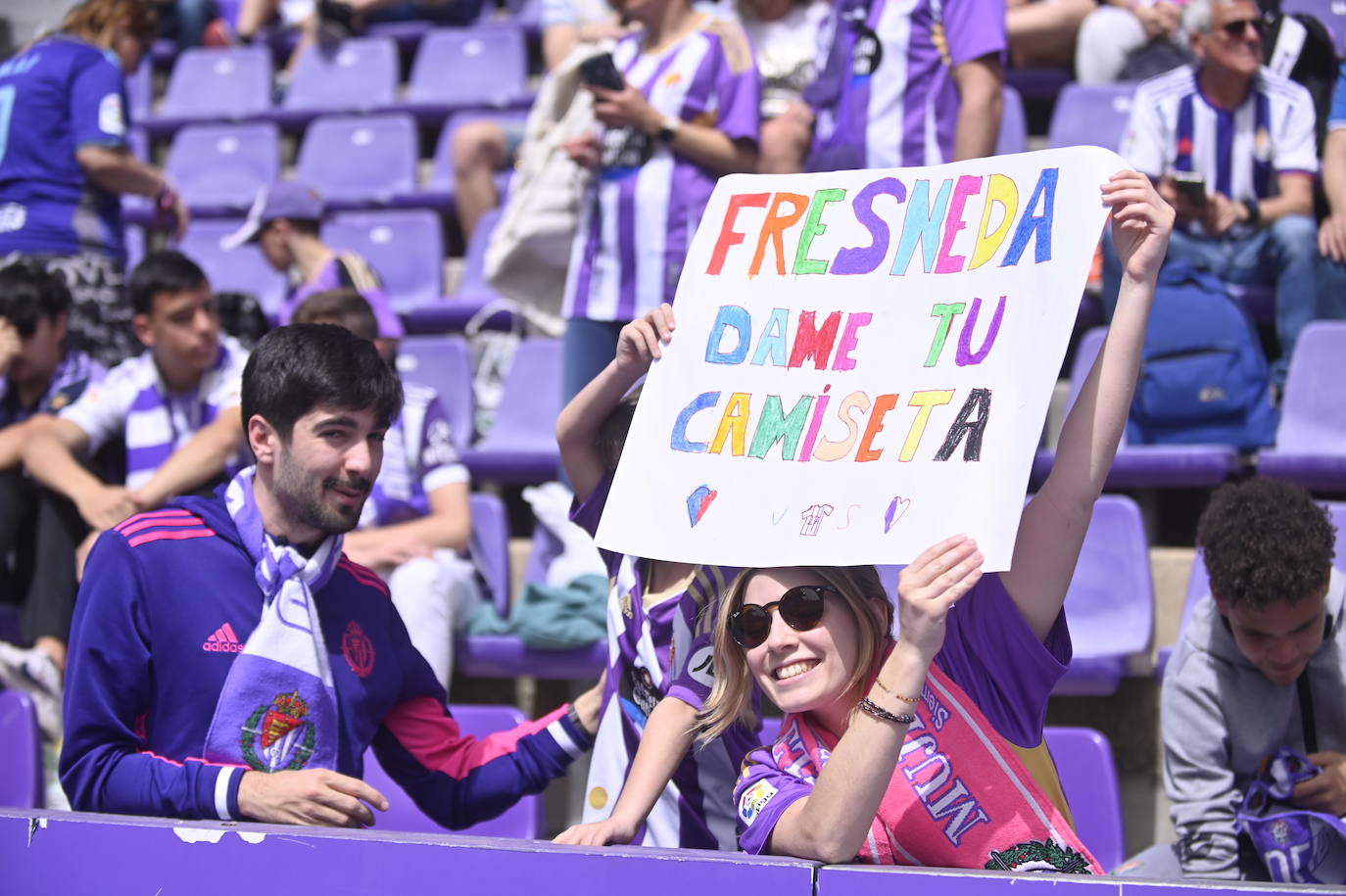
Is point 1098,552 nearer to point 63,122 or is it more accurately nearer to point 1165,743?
point 1165,743

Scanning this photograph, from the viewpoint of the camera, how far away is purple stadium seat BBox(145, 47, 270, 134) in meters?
7.50

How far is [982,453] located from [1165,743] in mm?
1169

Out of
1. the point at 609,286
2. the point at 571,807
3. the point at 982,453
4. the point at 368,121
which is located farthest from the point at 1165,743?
the point at 368,121

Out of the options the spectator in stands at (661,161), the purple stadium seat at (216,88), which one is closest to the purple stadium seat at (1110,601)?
the spectator in stands at (661,161)

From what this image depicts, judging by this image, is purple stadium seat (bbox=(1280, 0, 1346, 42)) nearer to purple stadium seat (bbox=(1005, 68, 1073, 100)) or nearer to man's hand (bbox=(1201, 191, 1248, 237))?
purple stadium seat (bbox=(1005, 68, 1073, 100))

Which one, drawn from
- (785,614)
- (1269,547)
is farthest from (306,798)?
(1269,547)

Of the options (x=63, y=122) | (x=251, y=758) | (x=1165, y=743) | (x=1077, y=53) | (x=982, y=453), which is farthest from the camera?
(x=1077, y=53)

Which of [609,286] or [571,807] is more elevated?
[609,286]

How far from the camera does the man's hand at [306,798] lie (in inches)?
77.6

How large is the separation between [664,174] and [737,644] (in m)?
2.00

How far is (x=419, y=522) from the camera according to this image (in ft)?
12.6

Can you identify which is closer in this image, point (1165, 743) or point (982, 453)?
point (982, 453)

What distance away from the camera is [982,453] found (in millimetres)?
1757

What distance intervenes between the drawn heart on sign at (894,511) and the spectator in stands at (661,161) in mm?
1957
